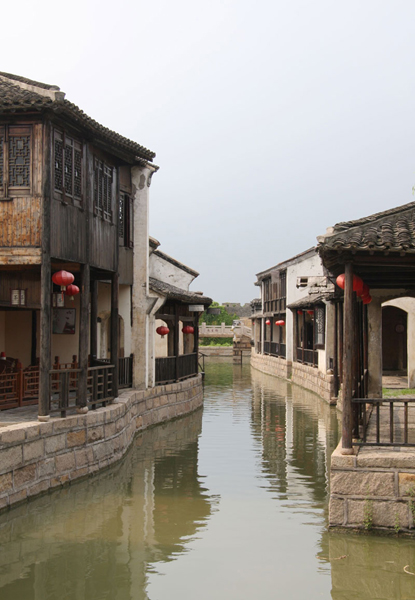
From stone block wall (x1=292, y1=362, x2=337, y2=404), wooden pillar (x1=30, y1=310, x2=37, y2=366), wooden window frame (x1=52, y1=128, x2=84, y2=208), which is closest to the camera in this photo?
wooden window frame (x1=52, y1=128, x2=84, y2=208)

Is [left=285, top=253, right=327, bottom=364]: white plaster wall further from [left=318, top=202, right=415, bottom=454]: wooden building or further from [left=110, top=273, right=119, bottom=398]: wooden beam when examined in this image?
[left=318, top=202, right=415, bottom=454]: wooden building

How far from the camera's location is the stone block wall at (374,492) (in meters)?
9.28

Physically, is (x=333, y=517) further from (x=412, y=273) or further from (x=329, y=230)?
(x=329, y=230)

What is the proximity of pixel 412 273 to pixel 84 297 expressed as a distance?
6.14 meters

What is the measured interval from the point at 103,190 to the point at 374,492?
29.8ft

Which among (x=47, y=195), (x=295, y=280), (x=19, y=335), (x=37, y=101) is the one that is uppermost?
(x=37, y=101)

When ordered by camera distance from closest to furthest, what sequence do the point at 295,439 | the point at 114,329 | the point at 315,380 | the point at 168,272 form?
the point at 114,329
the point at 295,439
the point at 168,272
the point at 315,380

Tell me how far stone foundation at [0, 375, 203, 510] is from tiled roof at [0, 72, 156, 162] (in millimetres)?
5252

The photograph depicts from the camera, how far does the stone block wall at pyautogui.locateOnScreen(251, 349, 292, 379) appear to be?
121 ft

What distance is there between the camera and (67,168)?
44.1ft

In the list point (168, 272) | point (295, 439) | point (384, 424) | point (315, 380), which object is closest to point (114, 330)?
point (295, 439)

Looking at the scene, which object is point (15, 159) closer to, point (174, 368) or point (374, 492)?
point (374, 492)

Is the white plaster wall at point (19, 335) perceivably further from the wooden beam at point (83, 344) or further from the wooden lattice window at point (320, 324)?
the wooden lattice window at point (320, 324)

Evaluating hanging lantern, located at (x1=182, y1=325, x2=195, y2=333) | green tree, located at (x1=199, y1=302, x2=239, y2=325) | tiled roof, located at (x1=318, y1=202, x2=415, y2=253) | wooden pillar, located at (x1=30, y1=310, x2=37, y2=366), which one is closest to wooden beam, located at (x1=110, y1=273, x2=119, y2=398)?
wooden pillar, located at (x1=30, y1=310, x2=37, y2=366)
